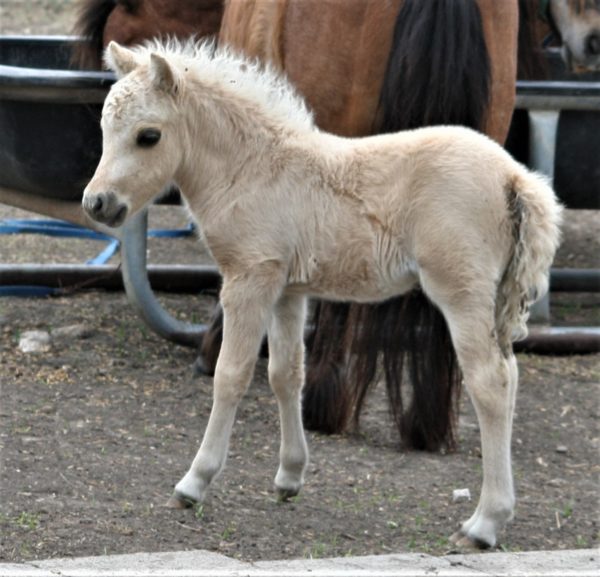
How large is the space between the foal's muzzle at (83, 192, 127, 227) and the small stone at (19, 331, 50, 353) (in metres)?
2.41

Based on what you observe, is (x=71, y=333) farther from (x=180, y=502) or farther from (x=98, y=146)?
(x=180, y=502)

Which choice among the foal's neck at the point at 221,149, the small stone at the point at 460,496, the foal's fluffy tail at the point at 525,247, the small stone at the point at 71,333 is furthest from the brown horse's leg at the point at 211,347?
the foal's fluffy tail at the point at 525,247

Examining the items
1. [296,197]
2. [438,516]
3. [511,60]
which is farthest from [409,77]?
[438,516]

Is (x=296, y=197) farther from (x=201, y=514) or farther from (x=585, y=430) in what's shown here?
(x=585, y=430)

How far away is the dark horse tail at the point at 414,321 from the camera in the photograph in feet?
14.5

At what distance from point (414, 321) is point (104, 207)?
4.53 feet

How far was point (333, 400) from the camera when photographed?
4855mm

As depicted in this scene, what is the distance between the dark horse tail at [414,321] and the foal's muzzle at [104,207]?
4.08 feet

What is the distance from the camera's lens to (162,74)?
3.59m


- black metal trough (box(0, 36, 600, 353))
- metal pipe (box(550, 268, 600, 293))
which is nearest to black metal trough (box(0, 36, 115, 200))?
black metal trough (box(0, 36, 600, 353))

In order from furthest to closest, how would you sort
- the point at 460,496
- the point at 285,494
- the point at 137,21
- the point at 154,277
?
the point at 154,277 → the point at 137,21 → the point at 460,496 → the point at 285,494

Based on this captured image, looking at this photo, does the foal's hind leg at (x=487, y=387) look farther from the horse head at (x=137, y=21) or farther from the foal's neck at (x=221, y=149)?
the horse head at (x=137, y=21)

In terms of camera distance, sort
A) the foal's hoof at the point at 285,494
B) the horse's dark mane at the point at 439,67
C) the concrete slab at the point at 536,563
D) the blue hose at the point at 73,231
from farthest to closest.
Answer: the blue hose at the point at 73,231
the horse's dark mane at the point at 439,67
the foal's hoof at the point at 285,494
the concrete slab at the point at 536,563

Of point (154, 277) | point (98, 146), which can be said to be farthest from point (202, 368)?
point (154, 277)
